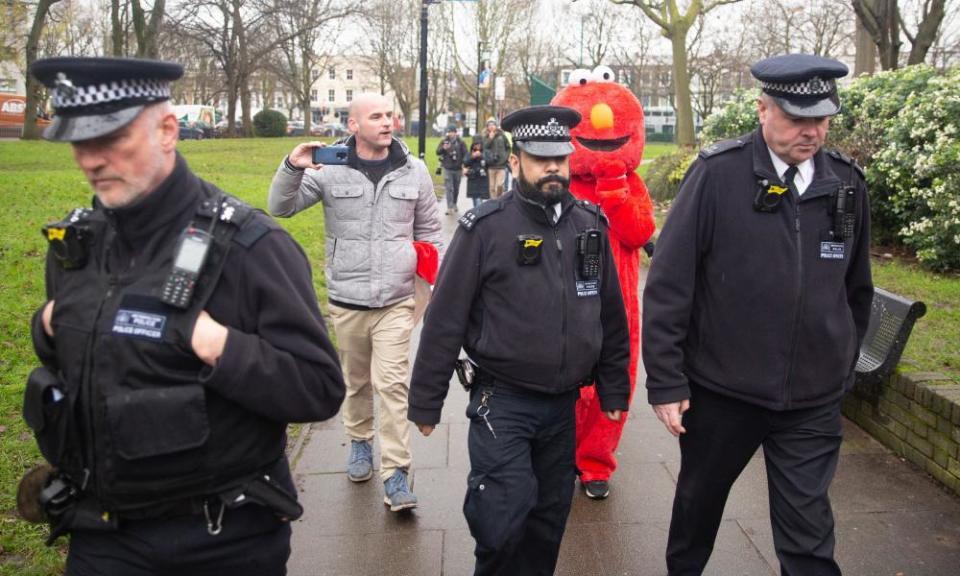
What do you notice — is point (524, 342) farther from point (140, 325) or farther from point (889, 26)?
point (889, 26)

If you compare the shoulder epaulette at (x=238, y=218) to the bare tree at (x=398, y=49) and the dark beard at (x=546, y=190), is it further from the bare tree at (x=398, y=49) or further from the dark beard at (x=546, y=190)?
the bare tree at (x=398, y=49)

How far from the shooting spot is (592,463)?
15.6 ft

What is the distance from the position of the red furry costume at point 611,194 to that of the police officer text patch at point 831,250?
4.97 ft

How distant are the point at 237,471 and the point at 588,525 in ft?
8.49

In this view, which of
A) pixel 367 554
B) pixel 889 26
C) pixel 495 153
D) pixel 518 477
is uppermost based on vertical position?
pixel 889 26

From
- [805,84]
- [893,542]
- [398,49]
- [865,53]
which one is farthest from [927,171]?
[398,49]

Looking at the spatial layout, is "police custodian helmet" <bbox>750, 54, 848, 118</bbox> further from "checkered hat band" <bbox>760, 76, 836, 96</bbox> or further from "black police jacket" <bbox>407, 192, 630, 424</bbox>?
"black police jacket" <bbox>407, 192, 630, 424</bbox>

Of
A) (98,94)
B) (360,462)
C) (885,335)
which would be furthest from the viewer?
(885,335)

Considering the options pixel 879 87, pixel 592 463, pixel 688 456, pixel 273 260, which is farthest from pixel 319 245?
pixel 273 260

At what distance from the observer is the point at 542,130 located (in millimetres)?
3600

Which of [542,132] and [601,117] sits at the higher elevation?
[601,117]

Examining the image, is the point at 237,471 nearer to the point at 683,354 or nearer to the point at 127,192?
the point at 127,192

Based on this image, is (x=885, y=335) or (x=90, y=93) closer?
(x=90, y=93)

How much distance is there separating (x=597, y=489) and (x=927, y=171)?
536 centimetres
